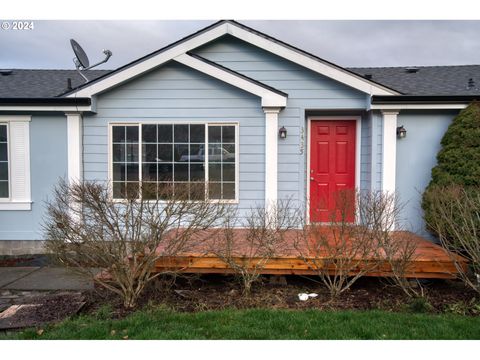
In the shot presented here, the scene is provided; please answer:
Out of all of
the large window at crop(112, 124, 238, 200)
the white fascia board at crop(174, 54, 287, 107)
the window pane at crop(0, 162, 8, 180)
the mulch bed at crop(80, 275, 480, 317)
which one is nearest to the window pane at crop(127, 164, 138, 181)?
the large window at crop(112, 124, 238, 200)

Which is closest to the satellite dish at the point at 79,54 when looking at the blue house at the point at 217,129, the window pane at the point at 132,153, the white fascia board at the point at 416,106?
the blue house at the point at 217,129

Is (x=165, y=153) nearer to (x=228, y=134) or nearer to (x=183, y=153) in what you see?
(x=183, y=153)

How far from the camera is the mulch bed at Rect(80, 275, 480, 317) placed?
177 inches

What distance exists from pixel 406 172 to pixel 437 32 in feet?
26.5

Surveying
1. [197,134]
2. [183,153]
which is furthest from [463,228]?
[183,153]

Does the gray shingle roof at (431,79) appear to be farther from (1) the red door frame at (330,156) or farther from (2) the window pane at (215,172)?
(2) the window pane at (215,172)

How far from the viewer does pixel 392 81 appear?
8.78m

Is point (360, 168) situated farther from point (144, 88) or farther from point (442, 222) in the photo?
point (144, 88)

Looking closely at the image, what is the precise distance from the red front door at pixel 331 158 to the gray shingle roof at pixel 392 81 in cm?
151

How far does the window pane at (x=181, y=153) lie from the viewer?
7352mm

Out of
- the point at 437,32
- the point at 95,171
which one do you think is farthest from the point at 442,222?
the point at 437,32

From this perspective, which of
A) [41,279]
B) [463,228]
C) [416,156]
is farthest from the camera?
[416,156]

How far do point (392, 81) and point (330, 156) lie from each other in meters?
2.71

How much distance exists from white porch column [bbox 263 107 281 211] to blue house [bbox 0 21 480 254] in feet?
0.06
